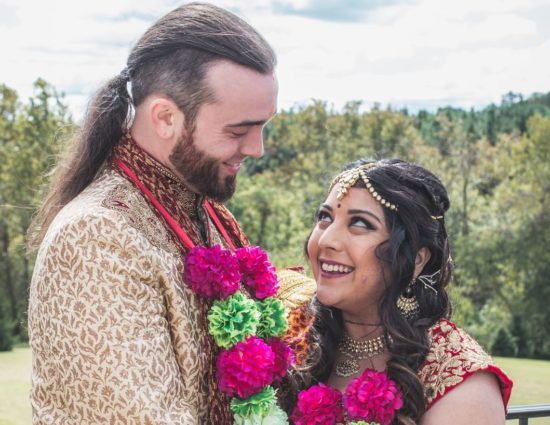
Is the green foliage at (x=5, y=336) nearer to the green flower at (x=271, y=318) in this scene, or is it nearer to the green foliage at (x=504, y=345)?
the green foliage at (x=504, y=345)

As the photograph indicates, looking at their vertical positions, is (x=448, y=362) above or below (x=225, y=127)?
below

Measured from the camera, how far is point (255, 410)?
8.60 feet

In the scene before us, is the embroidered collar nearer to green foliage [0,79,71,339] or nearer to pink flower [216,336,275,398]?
pink flower [216,336,275,398]

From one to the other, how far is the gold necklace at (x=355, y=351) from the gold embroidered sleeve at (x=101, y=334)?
37.1 inches

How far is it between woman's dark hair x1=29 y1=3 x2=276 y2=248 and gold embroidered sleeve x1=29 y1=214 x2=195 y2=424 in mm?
450

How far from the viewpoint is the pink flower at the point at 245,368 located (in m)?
2.55

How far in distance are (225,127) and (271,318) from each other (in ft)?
2.49

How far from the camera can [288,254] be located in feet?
83.2

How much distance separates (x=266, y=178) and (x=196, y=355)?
32.0 meters

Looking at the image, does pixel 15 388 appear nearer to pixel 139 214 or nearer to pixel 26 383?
pixel 26 383

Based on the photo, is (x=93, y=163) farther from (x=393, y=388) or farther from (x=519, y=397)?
(x=519, y=397)

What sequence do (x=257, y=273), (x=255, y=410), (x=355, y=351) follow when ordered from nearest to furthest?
1. (x=255, y=410)
2. (x=257, y=273)
3. (x=355, y=351)

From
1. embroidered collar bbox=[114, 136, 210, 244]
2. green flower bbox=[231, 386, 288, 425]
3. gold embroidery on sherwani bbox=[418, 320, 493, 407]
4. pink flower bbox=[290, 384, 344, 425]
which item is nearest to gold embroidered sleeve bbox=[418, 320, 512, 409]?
gold embroidery on sherwani bbox=[418, 320, 493, 407]

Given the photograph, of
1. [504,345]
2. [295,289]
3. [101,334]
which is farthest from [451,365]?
[504,345]
